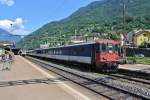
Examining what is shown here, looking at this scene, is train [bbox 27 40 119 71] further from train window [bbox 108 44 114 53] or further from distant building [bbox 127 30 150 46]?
distant building [bbox 127 30 150 46]

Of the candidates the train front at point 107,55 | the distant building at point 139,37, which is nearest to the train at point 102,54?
the train front at point 107,55

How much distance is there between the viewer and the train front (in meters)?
33.5

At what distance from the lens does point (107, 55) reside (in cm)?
3419

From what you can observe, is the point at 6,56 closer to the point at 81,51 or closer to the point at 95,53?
the point at 81,51

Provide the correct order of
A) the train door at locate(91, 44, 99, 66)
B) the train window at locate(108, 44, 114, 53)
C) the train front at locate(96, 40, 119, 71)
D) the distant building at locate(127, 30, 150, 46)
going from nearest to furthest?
the train front at locate(96, 40, 119, 71) → the train door at locate(91, 44, 99, 66) → the train window at locate(108, 44, 114, 53) → the distant building at locate(127, 30, 150, 46)

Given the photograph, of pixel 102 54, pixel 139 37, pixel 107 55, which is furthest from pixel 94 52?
pixel 139 37

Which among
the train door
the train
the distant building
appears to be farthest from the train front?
the distant building

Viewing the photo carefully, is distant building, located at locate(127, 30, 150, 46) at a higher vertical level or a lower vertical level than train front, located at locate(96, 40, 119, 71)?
higher

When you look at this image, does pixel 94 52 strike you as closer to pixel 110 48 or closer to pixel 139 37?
pixel 110 48

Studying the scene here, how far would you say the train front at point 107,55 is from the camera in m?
33.5

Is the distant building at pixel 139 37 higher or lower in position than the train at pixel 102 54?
higher

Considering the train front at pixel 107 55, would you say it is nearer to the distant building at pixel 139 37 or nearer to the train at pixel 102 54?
the train at pixel 102 54

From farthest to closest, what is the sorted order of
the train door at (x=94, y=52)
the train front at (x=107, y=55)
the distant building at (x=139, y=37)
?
the distant building at (x=139, y=37) < the train door at (x=94, y=52) < the train front at (x=107, y=55)

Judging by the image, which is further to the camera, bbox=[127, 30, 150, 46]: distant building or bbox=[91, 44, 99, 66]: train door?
bbox=[127, 30, 150, 46]: distant building
